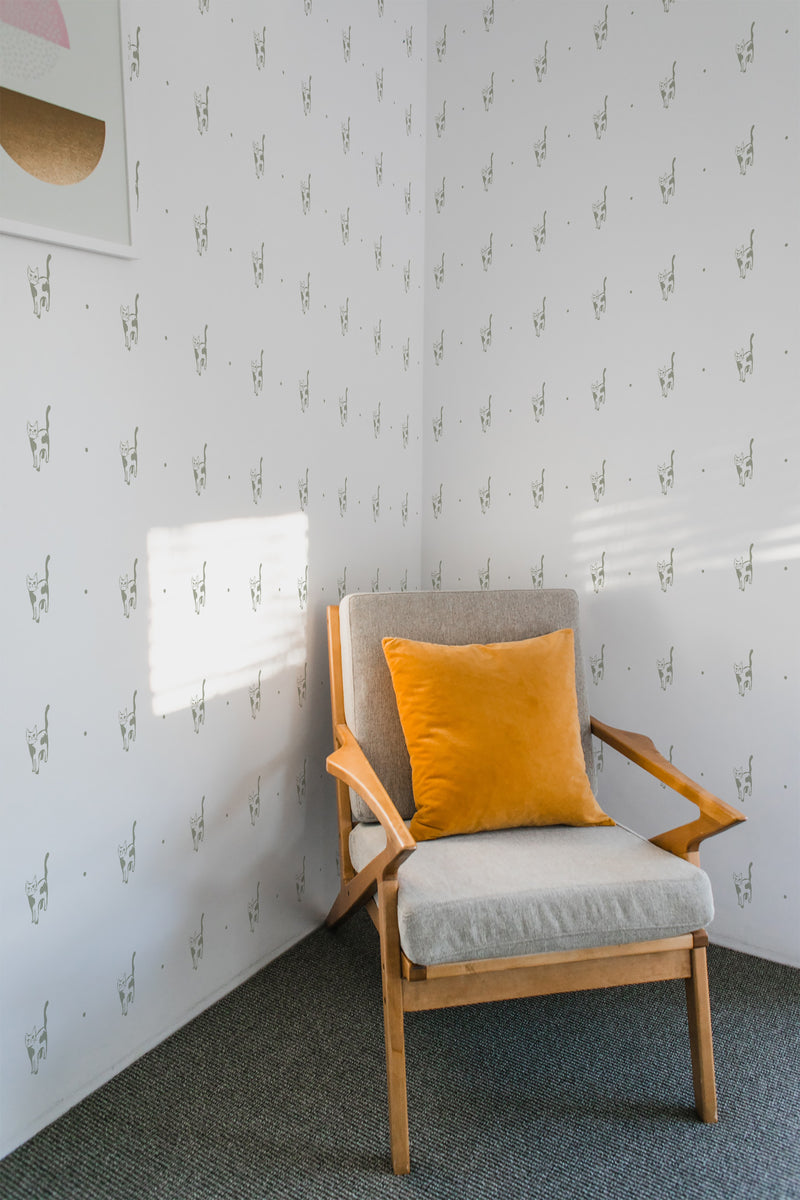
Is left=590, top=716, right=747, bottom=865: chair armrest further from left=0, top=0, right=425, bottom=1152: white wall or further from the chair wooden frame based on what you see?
left=0, top=0, right=425, bottom=1152: white wall

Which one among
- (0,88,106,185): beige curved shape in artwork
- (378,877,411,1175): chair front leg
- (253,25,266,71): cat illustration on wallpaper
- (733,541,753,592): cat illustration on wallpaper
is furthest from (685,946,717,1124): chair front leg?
(253,25,266,71): cat illustration on wallpaper

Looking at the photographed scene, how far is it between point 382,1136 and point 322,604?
1215 mm

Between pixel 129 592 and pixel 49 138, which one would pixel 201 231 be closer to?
pixel 49 138

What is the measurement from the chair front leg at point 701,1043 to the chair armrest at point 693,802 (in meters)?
0.19

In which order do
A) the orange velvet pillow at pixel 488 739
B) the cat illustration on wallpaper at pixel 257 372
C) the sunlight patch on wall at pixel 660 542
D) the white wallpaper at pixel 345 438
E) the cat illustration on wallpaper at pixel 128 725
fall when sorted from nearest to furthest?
the white wallpaper at pixel 345 438 < the cat illustration on wallpaper at pixel 128 725 < the orange velvet pillow at pixel 488 739 < the cat illustration on wallpaper at pixel 257 372 < the sunlight patch on wall at pixel 660 542

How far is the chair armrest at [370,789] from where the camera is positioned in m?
1.45

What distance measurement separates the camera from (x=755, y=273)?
2045mm

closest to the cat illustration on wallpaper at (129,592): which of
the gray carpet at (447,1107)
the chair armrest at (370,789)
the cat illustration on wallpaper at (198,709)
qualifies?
the cat illustration on wallpaper at (198,709)

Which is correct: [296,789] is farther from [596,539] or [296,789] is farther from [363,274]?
[363,274]

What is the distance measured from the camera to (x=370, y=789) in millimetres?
1661

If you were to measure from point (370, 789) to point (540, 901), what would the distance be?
→ 1.25 ft

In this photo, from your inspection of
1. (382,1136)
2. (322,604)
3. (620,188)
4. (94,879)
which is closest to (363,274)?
(620,188)

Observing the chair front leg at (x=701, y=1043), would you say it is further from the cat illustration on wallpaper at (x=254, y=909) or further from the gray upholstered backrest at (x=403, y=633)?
the cat illustration on wallpaper at (x=254, y=909)

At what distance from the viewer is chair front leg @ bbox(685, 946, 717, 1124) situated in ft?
5.20
